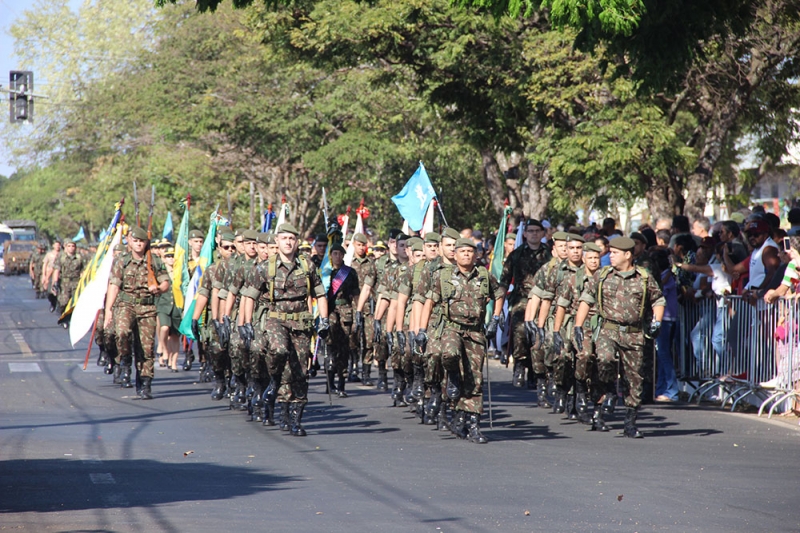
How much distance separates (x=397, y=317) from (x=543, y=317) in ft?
5.45

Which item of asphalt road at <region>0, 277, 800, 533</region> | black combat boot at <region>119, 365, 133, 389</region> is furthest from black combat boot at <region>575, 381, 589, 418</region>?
black combat boot at <region>119, 365, 133, 389</region>

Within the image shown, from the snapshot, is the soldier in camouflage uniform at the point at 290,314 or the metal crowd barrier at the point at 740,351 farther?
the metal crowd barrier at the point at 740,351

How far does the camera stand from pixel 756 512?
8.08 meters

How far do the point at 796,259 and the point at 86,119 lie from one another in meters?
40.7

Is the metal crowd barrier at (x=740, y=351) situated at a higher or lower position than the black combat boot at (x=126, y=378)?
higher

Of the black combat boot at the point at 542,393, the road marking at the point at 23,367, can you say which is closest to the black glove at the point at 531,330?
the black combat boot at the point at 542,393

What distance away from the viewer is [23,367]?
1919cm

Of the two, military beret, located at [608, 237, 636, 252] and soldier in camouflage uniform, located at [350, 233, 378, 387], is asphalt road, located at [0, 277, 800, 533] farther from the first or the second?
soldier in camouflage uniform, located at [350, 233, 378, 387]

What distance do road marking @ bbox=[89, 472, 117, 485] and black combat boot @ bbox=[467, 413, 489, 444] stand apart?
3550mm

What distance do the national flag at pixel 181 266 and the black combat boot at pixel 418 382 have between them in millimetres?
5628

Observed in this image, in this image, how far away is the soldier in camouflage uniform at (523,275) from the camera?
51.5 feet

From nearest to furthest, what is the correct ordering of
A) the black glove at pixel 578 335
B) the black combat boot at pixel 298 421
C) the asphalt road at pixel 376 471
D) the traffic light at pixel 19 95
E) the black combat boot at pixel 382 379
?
the asphalt road at pixel 376 471 → the black combat boot at pixel 298 421 → the black glove at pixel 578 335 → the black combat boot at pixel 382 379 → the traffic light at pixel 19 95

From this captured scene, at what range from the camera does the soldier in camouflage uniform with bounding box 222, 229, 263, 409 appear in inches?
503

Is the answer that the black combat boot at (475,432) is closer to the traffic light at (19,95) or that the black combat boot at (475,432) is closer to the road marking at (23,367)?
the road marking at (23,367)
